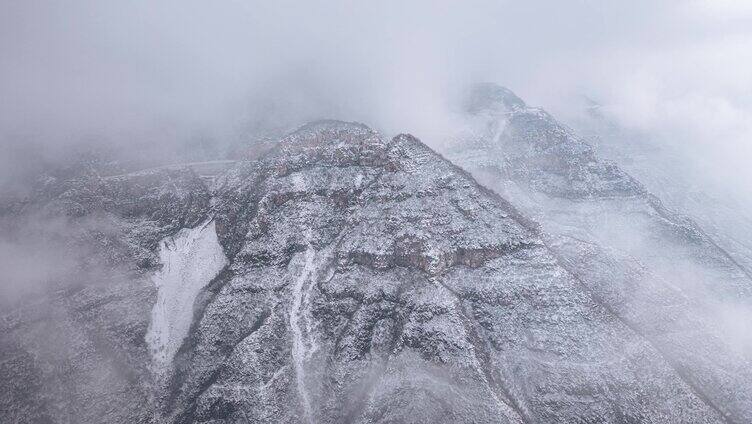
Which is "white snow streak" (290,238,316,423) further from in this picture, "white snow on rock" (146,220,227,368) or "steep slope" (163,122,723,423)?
"white snow on rock" (146,220,227,368)

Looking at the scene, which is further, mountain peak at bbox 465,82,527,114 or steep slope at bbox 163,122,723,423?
mountain peak at bbox 465,82,527,114


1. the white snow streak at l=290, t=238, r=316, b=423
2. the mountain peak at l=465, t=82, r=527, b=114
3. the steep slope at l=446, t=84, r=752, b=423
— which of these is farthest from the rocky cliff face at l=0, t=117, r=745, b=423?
the mountain peak at l=465, t=82, r=527, b=114

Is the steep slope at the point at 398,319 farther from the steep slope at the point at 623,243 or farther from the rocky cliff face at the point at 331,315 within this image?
the steep slope at the point at 623,243

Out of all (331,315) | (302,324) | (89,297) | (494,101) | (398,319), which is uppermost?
(494,101)

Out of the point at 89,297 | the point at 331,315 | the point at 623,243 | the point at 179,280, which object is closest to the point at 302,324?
the point at 331,315

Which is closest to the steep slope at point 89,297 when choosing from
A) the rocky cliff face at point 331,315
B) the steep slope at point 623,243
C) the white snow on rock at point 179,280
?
the rocky cliff face at point 331,315

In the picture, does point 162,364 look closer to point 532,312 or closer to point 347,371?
point 347,371

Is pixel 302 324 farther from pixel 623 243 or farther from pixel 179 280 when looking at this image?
pixel 623 243
